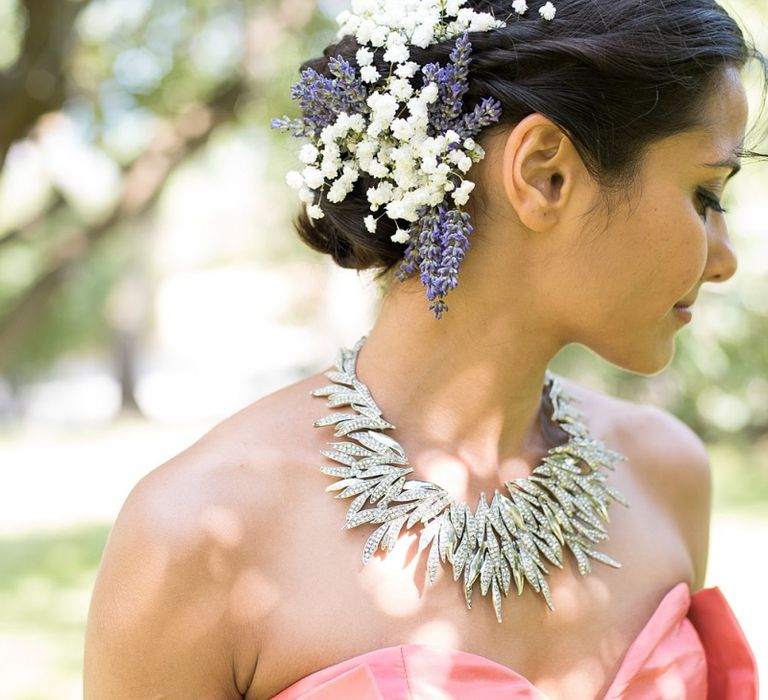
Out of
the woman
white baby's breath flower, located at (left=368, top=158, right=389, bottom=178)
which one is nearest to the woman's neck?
the woman

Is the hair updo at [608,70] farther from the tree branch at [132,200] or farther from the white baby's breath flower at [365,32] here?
the tree branch at [132,200]

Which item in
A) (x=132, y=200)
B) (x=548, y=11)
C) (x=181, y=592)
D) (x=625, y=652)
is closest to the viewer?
(x=181, y=592)

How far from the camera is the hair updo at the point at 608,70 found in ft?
6.04

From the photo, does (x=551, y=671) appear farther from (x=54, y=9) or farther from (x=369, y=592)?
(x=54, y=9)

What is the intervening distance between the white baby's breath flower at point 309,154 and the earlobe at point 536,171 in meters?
0.39

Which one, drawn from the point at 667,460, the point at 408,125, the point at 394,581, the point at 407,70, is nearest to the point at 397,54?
the point at 407,70

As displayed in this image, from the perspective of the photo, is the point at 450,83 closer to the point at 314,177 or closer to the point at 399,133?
the point at 399,133

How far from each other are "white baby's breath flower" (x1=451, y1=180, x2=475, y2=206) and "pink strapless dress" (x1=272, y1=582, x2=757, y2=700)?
0.83m

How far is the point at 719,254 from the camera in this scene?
77.5 inches

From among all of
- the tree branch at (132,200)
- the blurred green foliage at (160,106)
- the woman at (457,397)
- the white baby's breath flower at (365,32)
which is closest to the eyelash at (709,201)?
the woman at (457,397)

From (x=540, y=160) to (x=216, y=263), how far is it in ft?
100

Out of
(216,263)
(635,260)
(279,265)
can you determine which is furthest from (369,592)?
(216,263)

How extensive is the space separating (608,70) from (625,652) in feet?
3.81

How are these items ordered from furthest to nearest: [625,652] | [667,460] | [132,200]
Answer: [132,200] < [667,460] < [625,652]
